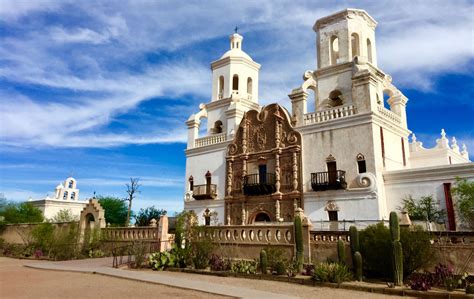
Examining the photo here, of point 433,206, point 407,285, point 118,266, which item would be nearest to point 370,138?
point 433,206

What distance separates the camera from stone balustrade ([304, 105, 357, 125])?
23.8 meters

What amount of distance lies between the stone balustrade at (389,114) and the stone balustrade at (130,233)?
52.9 ft

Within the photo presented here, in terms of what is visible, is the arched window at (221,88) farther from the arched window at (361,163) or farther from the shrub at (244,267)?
the shrub at (244,267)

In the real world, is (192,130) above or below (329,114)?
above

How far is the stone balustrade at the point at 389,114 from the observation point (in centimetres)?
2400

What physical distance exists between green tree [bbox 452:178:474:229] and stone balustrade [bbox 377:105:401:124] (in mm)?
6688

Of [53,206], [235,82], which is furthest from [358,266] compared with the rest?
[53,206]

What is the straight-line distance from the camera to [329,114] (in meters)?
24.6

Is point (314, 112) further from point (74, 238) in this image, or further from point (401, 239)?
point (74, 238)

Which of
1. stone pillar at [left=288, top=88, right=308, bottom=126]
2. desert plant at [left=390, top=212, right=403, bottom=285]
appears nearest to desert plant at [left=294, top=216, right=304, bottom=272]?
desert plant at [left=390, top=212, right=403, bottom=285]

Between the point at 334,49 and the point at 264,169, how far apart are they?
35.7 ft

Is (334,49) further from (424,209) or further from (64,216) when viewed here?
(64,216)

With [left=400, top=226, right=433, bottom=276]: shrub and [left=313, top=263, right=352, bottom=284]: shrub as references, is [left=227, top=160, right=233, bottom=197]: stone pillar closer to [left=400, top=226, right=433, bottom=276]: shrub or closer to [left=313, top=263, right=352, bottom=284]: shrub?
[left=313, top=263, right=352, bottom=284]: shrub

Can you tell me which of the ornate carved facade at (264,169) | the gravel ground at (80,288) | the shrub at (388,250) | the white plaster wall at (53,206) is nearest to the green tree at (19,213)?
the white plaster wall at (53,206)
